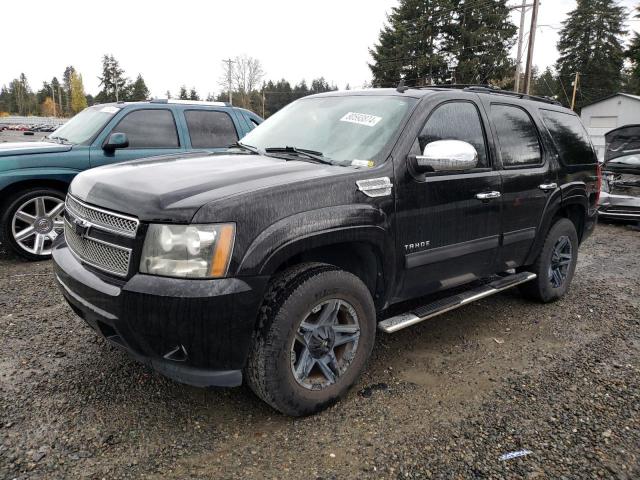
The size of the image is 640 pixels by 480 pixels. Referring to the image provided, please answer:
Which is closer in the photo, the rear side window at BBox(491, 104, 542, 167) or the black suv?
the black suv

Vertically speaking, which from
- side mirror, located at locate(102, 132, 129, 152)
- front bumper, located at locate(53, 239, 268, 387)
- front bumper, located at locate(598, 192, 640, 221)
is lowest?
front bumper, located at locate(598, 192, 640, 221)

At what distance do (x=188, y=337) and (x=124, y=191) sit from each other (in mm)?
840

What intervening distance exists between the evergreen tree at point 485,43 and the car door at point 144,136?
3526 centimetres

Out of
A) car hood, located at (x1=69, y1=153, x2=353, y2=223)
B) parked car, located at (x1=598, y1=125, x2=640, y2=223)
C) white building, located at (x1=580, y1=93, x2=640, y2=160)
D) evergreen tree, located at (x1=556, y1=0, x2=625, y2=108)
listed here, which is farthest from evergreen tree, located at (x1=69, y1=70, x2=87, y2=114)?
car hood, located at (x1=69, y1=153, x2=353, y2=223)

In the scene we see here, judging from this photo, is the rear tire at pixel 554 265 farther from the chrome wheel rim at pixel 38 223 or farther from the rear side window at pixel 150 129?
the chrome wheel rim at pixel 38 223

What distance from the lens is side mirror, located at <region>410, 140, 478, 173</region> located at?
293 centimetres

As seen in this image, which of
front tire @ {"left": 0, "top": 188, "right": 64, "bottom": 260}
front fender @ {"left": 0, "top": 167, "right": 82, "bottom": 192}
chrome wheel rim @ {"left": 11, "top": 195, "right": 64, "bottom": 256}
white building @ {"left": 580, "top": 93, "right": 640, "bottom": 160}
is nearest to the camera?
front fender @ {"left": 0, "top": 167, "right": 82, "bottom": 192}

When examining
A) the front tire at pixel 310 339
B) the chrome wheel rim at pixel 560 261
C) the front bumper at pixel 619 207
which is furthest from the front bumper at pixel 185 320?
the front bumper at pixel 619 207

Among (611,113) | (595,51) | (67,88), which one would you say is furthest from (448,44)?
(67,88)

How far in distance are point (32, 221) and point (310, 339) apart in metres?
4.39

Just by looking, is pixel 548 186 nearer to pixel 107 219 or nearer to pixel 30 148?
pixel 107 219

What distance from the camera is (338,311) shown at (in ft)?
9.03

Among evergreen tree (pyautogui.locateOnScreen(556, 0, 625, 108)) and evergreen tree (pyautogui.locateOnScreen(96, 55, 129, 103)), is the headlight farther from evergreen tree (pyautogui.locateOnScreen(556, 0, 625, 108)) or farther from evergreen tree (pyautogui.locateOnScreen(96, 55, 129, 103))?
evergreen tree (pyautogui.locateOnScreen(96, 55, 129, 103))

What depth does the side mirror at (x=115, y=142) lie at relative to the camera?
568cm
